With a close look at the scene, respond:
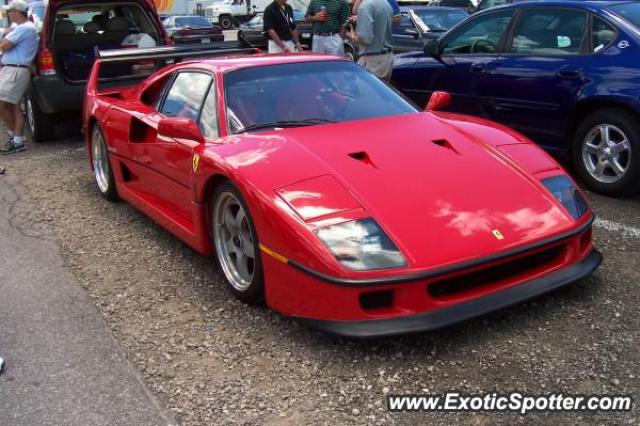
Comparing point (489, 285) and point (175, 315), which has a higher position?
point (489, 285)

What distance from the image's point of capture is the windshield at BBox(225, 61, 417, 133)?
12.0 feet

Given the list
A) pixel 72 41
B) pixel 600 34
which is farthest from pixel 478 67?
pixel 72 41

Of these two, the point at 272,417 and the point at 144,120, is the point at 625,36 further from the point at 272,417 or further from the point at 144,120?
the point at 272,417

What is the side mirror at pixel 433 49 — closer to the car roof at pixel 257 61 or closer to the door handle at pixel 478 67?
the door handle at pixel 478 67

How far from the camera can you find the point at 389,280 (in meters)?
2.57

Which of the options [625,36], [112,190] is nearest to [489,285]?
[625,36]

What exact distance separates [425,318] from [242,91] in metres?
1.83

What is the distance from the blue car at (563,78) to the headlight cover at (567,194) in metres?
1.67

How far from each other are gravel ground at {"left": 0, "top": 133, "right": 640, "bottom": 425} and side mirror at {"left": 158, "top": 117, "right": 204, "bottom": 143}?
0.83 meters

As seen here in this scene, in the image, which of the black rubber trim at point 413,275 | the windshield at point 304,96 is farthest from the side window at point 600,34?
the black rubber trim at point 413,275

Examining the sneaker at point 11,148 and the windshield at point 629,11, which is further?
the sneaker at point 11,148

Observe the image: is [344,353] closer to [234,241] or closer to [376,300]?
[376,300]

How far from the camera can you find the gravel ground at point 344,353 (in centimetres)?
246

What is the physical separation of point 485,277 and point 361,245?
1.93ft
